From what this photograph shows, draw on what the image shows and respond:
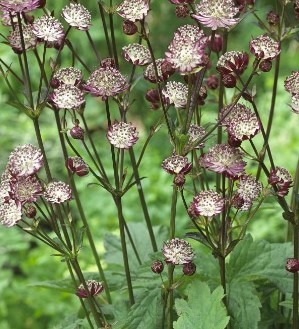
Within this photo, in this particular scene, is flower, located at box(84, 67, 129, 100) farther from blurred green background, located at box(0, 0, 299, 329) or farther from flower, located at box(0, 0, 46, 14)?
blurred green background, located at box(0, 0, 299, 329)

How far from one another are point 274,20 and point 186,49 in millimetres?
214

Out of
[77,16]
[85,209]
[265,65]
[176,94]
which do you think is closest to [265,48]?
[265,65]

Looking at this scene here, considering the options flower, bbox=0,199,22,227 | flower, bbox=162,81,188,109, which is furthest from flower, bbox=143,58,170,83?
flower, bbox=0,199,22,227

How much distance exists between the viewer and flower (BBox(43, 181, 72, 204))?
84 centimetres

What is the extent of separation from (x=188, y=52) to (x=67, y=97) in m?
0.15

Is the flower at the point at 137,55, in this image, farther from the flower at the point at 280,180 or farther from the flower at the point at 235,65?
the flower at the point at 280,180

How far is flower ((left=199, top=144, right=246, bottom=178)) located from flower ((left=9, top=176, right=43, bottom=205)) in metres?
0.20

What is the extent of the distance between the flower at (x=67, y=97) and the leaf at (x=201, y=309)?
0.91 feet

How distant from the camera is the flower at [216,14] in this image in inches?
30.9

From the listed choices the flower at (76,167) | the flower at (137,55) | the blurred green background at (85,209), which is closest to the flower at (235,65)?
the flower at (137,55)

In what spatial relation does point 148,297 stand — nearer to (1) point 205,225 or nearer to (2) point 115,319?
(2) point 115,319

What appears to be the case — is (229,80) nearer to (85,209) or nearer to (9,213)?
(9,213)

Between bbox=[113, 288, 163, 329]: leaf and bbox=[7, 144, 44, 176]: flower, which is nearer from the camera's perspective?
bbox=[7, 144, 44, 176]: flower

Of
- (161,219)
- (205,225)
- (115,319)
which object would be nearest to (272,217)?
(161,219)
